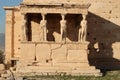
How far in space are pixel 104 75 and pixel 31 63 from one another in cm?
394

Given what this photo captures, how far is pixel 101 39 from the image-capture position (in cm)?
2917

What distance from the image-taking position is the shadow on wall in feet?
94.9

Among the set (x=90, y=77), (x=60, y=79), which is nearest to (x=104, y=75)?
(x=90, y=77)

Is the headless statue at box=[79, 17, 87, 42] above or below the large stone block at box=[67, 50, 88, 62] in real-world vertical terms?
above

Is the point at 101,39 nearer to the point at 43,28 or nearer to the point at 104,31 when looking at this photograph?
the point at 104,31

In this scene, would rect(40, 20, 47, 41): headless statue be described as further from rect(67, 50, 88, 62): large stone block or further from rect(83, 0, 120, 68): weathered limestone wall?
rect(83, 0, 120, 68): weathered limestone wall

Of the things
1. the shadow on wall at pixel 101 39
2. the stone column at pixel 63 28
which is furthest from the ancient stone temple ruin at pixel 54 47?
the shadow on wall at pixel 101 39

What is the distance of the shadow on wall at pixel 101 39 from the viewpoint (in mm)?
28938

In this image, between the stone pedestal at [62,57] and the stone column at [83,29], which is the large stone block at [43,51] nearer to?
the stone pedestal at [62,57]

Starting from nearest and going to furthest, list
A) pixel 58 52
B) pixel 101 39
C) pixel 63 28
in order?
pixel 58 52 → pixel 63 28 → pixel 101 39

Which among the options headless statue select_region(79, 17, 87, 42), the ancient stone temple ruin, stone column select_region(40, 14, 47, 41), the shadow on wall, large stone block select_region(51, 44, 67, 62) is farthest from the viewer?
the shadow on wall

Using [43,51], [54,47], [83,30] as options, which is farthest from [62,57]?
[83,30]

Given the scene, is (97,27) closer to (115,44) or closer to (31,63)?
(115,44)

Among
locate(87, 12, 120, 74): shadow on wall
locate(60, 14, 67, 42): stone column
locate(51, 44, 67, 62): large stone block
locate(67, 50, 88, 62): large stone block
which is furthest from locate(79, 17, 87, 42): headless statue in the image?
locate(87, 12, 120, 74): shadow on wall
